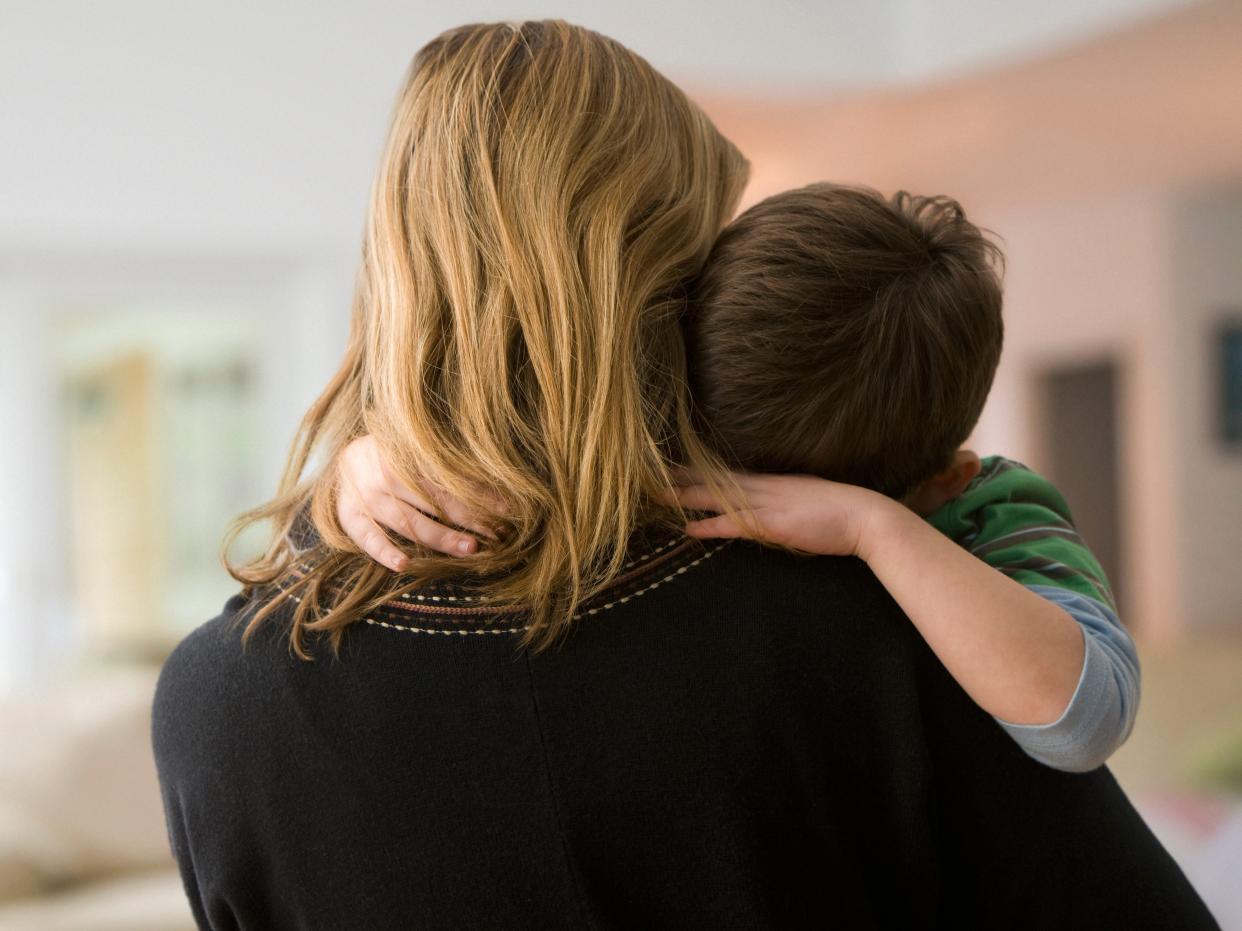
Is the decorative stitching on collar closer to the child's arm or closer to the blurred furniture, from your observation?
the child's arm

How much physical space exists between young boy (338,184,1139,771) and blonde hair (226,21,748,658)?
0.03 meters

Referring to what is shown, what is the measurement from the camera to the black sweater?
0.72 metres

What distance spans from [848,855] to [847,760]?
0.06 m

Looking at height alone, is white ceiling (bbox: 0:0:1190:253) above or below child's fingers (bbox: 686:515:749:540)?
above

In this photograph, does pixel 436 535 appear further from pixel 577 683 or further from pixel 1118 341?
pixel 1118 341

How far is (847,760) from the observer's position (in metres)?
0.73

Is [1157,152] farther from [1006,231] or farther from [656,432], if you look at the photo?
[656,432]

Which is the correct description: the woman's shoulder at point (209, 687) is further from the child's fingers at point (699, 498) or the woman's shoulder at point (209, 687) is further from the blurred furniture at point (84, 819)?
the blurred furniture at point (84, 819)

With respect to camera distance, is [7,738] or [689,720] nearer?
[689,720]

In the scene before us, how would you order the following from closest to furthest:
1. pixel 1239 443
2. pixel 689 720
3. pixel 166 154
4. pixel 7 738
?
pixel 689 720
pixel 7 738
pixel 166 154
pixel 1239 443

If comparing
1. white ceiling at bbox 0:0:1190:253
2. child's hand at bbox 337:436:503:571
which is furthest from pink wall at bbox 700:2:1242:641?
child's hand at bbox 337:436:503:571

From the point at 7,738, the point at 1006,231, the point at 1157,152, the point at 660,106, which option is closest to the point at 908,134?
the point at 1157,152

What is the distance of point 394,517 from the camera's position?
29.2 inches

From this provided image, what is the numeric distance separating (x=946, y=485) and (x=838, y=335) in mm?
176
